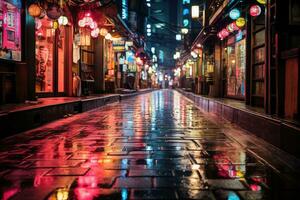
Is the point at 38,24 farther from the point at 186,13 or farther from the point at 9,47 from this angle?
the point at 186,13

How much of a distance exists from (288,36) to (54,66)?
54.3ft

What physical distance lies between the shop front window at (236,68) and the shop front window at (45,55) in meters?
11.0

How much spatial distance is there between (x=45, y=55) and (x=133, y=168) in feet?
57.9

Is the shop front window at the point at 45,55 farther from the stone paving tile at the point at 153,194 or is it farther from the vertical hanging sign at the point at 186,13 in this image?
the vertical hanging sign at the point at 186,13

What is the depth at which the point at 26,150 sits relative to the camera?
9.59 meters

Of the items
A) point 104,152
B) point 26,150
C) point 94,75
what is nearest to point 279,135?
point 104,152

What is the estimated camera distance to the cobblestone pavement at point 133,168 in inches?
231

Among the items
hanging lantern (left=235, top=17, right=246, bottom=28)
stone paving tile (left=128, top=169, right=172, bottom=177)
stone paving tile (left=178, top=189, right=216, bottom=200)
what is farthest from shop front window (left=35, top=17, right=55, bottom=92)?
stone paving tile (left=178, top=189, right=216, bottom=200)

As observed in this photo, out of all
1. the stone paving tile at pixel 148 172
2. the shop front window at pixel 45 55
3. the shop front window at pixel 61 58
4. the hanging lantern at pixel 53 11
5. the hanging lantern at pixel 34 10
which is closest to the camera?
the stone paving tile at pixel 148 172

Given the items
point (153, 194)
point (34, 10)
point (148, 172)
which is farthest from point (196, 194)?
point (34, 10)

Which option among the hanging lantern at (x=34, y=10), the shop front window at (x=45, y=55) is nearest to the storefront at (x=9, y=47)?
the hanging lantern at (x=34, y=10)

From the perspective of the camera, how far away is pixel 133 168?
7.53 m

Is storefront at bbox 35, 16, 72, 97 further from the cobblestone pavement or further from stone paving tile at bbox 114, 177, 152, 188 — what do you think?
stone paving tile at bbox 114, 177, 152, 188

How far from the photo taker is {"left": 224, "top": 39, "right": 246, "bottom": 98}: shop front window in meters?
24.0
